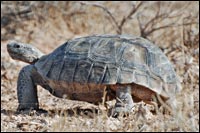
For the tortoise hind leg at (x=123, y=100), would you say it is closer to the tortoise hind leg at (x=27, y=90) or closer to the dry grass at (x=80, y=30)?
the dry grass at (x=80, y=30)

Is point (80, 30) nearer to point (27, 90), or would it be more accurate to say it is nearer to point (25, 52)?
point (25, 52)

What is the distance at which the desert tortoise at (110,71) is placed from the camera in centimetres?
673

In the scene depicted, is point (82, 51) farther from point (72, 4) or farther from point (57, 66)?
point (72, 4)

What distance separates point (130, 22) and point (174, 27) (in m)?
1.51

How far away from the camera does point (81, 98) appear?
7062 mm

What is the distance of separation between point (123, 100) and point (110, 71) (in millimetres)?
324

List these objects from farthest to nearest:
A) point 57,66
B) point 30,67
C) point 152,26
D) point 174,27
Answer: point 174,27 < point 152,26 < point 30,67 < point 57,66

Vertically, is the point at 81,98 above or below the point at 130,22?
below

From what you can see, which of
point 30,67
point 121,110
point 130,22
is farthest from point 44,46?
point 121,110

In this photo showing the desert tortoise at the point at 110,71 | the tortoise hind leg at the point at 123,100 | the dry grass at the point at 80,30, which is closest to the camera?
the tortoise hind leg at the point at 123,100

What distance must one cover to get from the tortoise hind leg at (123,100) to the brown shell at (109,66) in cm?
11

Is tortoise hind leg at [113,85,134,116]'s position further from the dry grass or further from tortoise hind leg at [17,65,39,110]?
tortoise hind leg at [17,65,39,110]

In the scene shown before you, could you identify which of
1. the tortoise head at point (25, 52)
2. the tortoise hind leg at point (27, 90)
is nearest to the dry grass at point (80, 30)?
the tortoise hind leg at point (27, 90)

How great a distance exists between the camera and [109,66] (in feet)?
22.2
